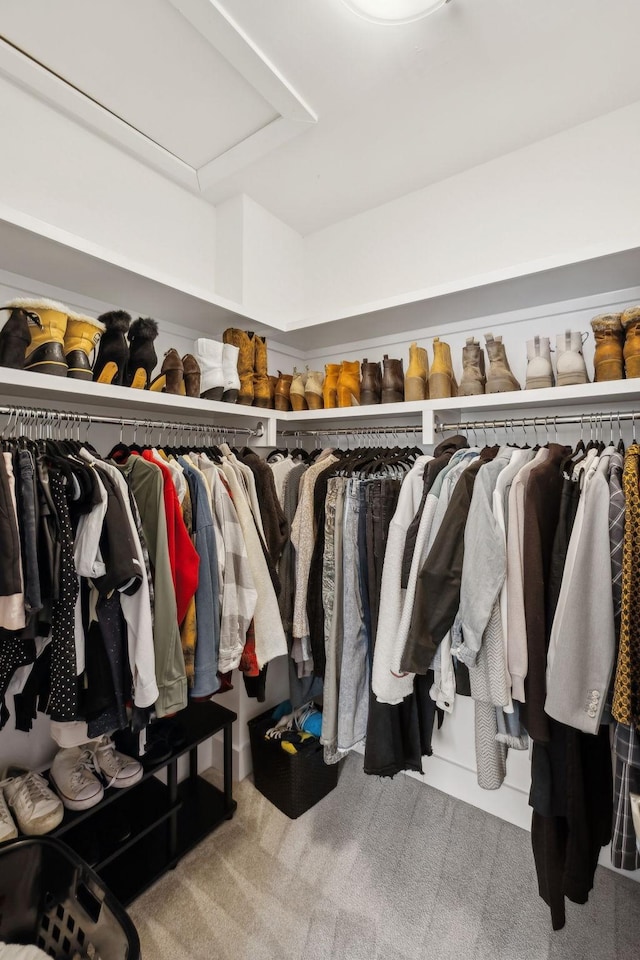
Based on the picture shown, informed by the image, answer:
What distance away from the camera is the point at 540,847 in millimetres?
1175

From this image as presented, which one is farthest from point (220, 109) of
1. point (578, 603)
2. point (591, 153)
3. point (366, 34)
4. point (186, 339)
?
point (578, 603)

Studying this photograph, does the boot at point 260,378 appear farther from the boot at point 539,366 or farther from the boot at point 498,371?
the boot at point 539,366

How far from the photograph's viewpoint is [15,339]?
1.19m

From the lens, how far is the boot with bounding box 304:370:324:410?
6.70ft

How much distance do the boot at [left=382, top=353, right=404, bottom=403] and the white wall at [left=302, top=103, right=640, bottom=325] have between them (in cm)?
28

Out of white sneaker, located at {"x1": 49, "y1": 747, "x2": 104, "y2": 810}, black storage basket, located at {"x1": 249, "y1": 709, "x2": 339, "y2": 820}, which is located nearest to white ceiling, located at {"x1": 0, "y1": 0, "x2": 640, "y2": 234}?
white sneaker, located at {"x1": 49, "y1": 747, "x2": 104, "y2": 810}

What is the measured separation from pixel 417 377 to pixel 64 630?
1467 millimetres

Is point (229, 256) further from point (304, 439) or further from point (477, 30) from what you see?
point (477, 30)

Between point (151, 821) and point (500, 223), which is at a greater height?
point (500, 223)

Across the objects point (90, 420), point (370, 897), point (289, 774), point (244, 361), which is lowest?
point (370, 897)

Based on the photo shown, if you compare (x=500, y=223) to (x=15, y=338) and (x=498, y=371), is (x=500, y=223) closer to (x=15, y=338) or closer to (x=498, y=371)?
(x=498, y=371)

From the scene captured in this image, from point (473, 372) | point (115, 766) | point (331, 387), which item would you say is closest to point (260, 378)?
point (331, 387)

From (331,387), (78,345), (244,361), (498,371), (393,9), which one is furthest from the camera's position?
(331,387)

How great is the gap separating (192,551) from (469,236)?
177 centimetres
